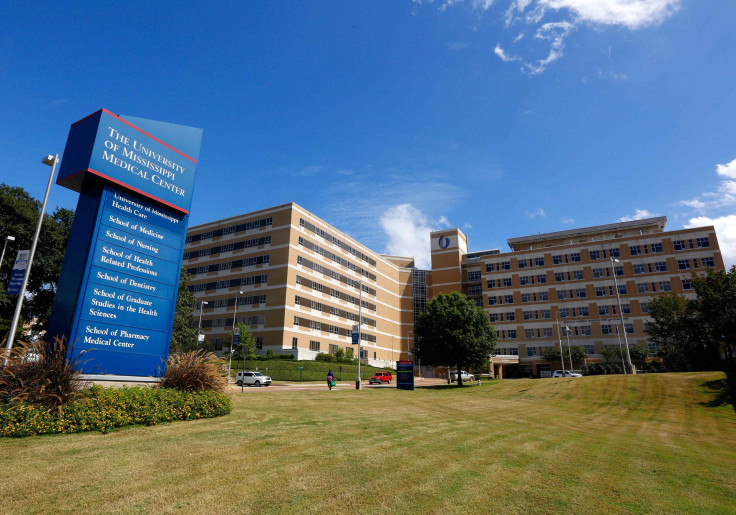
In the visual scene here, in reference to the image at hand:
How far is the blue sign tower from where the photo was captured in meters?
13.8

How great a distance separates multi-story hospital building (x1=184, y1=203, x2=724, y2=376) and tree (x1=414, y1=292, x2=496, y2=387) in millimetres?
15110

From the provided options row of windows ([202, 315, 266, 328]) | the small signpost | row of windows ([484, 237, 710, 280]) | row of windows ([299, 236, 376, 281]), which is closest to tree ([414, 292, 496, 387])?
the small signpost

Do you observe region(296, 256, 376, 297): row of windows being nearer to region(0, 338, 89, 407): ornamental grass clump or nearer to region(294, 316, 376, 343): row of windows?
region(294, 316, 376, 343): row of windows

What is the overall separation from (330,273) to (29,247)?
43666 mm

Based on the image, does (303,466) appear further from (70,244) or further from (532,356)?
(532,356)

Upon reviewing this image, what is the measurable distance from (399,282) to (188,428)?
3565 inches

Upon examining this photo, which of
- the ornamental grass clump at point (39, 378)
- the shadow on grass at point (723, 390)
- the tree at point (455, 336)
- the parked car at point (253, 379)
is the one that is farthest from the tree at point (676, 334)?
the ornamental grass clump at point (39, 378)

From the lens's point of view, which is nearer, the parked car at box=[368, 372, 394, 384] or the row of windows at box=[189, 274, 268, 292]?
the parked car at box=[368, 372, 394, 384]

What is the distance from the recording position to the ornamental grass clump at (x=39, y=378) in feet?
34.3

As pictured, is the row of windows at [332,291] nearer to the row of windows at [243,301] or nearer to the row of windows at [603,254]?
the row of windows at [243,301]

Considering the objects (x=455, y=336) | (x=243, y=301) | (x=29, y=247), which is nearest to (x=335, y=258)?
(x=243, y=301)

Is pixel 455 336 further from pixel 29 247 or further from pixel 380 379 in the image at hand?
pixel 29 247

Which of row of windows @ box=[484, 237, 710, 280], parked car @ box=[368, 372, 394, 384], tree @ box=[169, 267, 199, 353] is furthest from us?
row of windows @ box=[484, 237, 710, 280]

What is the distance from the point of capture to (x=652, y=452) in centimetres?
1191
